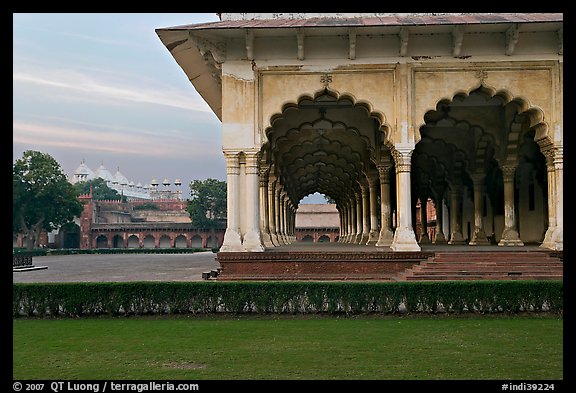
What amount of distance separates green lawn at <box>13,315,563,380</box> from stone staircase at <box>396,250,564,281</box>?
8.93ft

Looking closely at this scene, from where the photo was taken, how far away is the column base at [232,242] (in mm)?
13562

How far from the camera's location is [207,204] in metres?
71.5

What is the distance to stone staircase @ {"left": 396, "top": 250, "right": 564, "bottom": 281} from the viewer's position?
484 inches

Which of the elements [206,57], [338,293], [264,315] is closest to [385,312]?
[338,293]

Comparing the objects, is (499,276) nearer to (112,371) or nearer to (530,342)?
(530,342)

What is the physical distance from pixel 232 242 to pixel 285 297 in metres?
3.81

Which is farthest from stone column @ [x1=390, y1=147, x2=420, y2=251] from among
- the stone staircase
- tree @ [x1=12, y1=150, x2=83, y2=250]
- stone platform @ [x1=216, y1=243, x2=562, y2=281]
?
tree @ [x1=12, y1=150, x2=83, y2=250]

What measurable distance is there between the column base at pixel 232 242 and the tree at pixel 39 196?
4390cm

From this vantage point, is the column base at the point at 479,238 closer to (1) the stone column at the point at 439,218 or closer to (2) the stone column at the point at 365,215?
(1) the stone column at the point at 439,218

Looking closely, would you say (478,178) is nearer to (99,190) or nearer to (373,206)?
(373,206)

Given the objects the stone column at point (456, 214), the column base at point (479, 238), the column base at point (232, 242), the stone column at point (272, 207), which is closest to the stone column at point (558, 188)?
the column base at point (479, 238)

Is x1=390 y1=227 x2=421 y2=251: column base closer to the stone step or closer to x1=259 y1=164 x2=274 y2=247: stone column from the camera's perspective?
the stone step

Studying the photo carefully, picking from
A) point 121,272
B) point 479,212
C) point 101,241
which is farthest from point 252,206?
point 101,241
